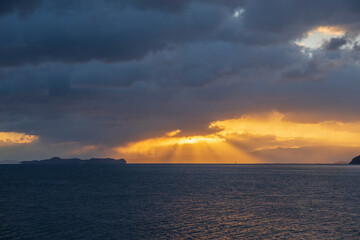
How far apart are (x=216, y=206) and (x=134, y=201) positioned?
63.4 feet

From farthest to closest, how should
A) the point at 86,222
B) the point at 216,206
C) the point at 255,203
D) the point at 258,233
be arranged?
the point at 255,203 < the point at 216,206 < the point at 86,222 < the point at 258,233

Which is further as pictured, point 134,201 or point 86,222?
point 134,201

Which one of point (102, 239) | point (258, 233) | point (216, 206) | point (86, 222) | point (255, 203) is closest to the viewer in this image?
point (102, 239)

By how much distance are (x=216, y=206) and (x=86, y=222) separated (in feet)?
92.0

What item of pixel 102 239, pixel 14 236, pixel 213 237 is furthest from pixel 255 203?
pixel 14 236

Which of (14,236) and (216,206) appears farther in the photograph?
(216,206)

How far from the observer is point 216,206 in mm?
71062

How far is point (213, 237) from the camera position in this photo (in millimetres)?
44594

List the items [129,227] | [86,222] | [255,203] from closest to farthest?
[129,227], [86,222], [255,203]

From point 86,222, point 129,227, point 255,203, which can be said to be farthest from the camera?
point 255,203

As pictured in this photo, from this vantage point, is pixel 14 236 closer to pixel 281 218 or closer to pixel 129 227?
pixel 129 227

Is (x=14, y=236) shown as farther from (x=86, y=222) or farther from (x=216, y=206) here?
(x=216, y=206)

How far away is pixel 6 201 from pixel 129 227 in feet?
139

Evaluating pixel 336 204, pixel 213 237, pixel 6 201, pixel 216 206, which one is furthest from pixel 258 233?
pixel 6 201
